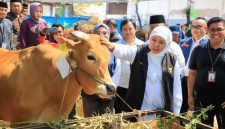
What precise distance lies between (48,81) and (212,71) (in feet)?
5.93

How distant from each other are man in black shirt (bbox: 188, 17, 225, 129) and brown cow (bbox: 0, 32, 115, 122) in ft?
3.86

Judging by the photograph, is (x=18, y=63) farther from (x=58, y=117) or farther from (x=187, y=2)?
(x=187, y=2)

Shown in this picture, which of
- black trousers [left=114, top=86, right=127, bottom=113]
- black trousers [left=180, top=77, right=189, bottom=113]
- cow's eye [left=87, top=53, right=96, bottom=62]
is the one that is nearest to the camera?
cow's eye [left=87, top=53, right=96, bottom=62]

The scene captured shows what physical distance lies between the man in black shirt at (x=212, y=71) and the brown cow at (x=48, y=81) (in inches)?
46.4

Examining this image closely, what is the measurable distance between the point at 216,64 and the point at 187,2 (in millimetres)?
30599

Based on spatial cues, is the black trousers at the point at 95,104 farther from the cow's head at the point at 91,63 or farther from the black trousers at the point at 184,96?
the black trousers at the point at 184,96

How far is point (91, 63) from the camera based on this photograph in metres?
3.26

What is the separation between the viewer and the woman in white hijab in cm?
329

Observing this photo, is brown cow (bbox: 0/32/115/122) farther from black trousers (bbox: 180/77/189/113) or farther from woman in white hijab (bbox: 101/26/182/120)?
black trousers (bbox: 180/77/189/113)

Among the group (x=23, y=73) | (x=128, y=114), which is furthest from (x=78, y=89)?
(x=128, y=114)

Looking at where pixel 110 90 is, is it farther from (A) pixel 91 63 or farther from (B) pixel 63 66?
(B) pixel 63 66

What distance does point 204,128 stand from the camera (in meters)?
2.50

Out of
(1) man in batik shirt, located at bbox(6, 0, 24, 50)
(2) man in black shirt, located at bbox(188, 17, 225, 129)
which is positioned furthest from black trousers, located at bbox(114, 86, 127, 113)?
(1) man in batik shirt, located at bbox(6, 0, 24, 50)

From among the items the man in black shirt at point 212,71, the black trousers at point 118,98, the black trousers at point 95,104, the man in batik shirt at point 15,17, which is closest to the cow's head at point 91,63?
the black trousers at point 95,104
